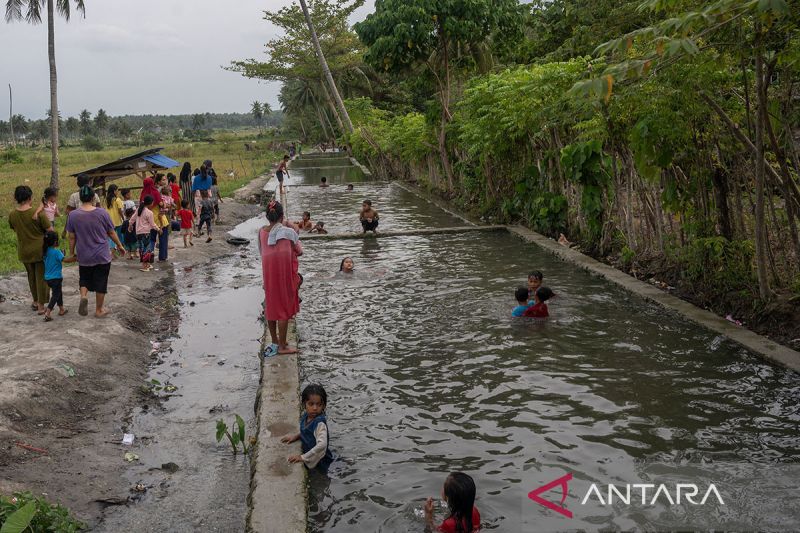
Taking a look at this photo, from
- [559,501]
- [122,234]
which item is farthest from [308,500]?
[122,234]

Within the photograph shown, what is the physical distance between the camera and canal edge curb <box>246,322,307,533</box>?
4.55 metres

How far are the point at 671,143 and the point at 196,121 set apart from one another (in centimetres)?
15192

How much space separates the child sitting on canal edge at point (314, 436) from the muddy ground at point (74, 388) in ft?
4.38

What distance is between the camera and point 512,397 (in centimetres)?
644

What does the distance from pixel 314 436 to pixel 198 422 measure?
6.01ft

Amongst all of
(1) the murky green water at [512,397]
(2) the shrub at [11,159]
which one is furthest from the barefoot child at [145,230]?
(2) the shrub at [11,159]

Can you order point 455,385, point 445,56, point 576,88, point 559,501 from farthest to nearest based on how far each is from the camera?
1. point 445,56
2. point 455,385
3. point 559,501
4. point 576,88

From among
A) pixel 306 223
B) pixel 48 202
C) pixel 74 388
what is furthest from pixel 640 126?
pixel 306 223

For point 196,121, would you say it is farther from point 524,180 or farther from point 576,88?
point 576,88

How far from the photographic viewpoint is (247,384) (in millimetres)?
7715

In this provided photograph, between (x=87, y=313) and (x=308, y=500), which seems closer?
(x=308, y=500)

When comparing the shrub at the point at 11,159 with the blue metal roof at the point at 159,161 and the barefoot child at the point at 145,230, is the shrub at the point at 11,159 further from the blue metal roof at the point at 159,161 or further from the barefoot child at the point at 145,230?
the barefoot child at the point at 145,230

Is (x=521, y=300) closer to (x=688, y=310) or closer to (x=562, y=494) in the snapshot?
(x=688, y=310)

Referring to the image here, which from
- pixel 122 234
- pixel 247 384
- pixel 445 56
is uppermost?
pixel 445 56
